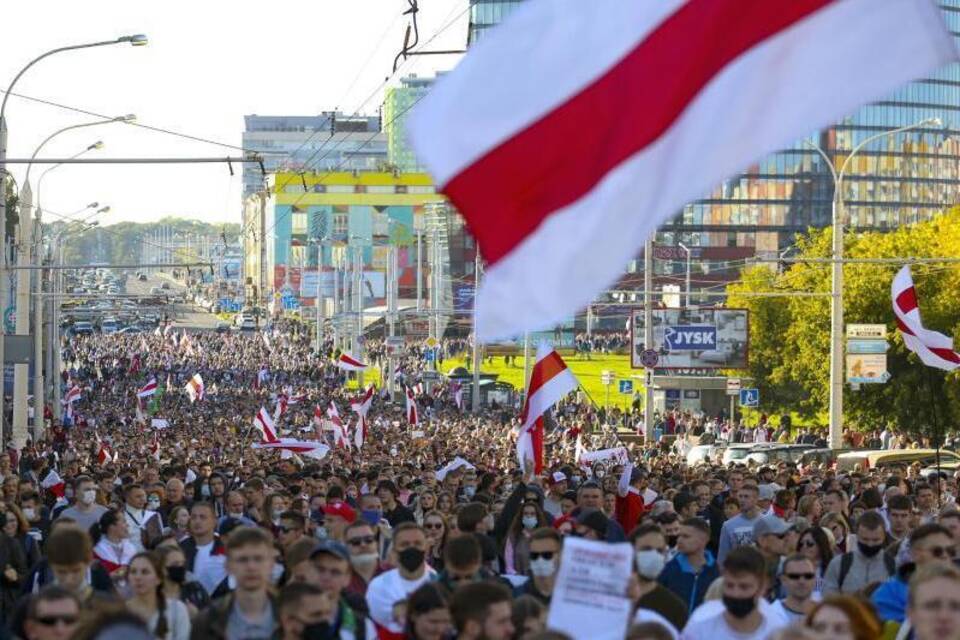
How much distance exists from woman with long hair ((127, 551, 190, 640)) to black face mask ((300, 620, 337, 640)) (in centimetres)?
125

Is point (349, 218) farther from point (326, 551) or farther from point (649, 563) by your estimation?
point (326, 551)

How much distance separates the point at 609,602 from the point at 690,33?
1.80 metres

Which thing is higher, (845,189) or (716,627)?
(845,189)

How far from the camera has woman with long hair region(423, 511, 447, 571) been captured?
43.7 feet

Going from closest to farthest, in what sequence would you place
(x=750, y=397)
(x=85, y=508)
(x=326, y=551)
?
(x=326, y=551), (x=85, y=508), (x=750, y=397)

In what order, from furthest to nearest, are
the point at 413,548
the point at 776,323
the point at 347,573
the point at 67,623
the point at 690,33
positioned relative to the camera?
the point at 776,323, the point at 413,548, the point at 347,573, the point at 67,623, the point at 690,33

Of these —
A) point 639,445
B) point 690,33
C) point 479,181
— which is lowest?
point 639,445

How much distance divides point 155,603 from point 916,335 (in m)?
18.0

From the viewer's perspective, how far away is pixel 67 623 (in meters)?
7.92

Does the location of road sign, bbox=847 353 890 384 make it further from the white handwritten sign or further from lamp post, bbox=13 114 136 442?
the white handwritten sign

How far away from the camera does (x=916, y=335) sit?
26031 millimetres

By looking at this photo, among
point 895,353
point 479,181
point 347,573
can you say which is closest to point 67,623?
point 347,573

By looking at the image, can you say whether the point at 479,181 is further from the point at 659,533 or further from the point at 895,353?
the point at 895,353

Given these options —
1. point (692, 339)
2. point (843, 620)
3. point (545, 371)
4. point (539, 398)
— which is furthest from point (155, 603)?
point (692, 339)
